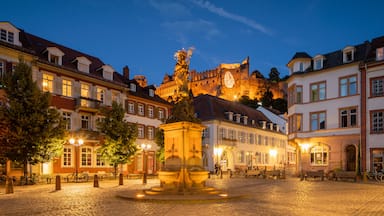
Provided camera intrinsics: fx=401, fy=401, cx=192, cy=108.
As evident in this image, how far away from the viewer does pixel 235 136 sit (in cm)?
5716

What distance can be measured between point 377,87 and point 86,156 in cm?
2706

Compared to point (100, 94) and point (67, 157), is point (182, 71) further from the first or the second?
point (100, 94)

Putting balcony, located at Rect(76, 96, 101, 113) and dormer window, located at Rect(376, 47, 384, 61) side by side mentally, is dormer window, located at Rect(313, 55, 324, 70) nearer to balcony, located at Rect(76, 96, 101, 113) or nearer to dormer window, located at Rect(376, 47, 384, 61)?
dormer window, located at Rect(376, 47, 384, 61)

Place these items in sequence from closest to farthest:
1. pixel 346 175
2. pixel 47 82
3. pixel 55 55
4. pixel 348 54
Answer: pixel 346 175 < pixel 47 82 < pixel 55 55 < pixel 348 54

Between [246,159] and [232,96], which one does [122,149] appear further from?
[232,96]

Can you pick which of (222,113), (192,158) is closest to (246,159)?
(222,113)

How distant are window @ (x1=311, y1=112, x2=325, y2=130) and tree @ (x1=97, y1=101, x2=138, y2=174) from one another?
57.1 feet

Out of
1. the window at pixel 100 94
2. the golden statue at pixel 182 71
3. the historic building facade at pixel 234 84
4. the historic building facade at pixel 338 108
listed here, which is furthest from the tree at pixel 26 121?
the historic building facade at pixel 234 84

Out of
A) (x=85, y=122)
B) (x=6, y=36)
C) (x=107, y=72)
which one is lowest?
(x=85, y=122)

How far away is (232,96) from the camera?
11944 cm

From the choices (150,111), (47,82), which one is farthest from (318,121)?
(47,82)

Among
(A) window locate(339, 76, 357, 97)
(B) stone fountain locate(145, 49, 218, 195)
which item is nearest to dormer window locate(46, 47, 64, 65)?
(B) stone fountain locate(145, 49, 218, 195)

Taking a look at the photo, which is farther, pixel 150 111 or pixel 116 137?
Result: pixel 150 111

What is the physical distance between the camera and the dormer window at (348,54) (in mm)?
37328
